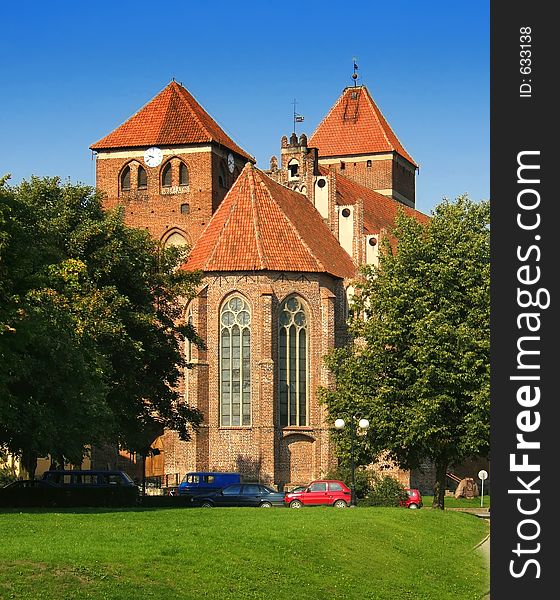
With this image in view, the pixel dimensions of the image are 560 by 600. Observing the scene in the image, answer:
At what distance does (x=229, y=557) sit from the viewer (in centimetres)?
2548

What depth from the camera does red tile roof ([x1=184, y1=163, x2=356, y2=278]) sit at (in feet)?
200

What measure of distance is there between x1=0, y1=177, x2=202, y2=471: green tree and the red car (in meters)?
5.34

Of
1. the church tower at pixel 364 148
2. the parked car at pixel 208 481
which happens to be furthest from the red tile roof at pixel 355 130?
the parked car at pixel 208 481

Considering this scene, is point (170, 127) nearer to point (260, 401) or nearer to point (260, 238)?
point (260, 238)

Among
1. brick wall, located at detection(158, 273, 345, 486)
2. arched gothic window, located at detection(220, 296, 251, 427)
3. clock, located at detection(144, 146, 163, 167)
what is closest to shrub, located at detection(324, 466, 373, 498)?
brick wall, located at detection(158, 273, 345, 486)

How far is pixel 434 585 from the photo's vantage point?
1081 inches

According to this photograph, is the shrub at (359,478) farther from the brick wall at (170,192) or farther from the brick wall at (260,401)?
the brick wall at (170,192)

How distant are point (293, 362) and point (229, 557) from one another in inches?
1415

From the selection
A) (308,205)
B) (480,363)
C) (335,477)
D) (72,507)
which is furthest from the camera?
(308,205)

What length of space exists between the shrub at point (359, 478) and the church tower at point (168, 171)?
21881 millimetres

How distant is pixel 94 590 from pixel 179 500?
23.7m

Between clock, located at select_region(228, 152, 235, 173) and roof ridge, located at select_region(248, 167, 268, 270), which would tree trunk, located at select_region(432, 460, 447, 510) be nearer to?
roof ridge, located at select_region(248, 167, 268, 270)

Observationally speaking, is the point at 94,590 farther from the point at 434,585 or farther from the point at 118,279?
the point at 118,279

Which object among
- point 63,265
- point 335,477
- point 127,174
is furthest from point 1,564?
point 127,174
